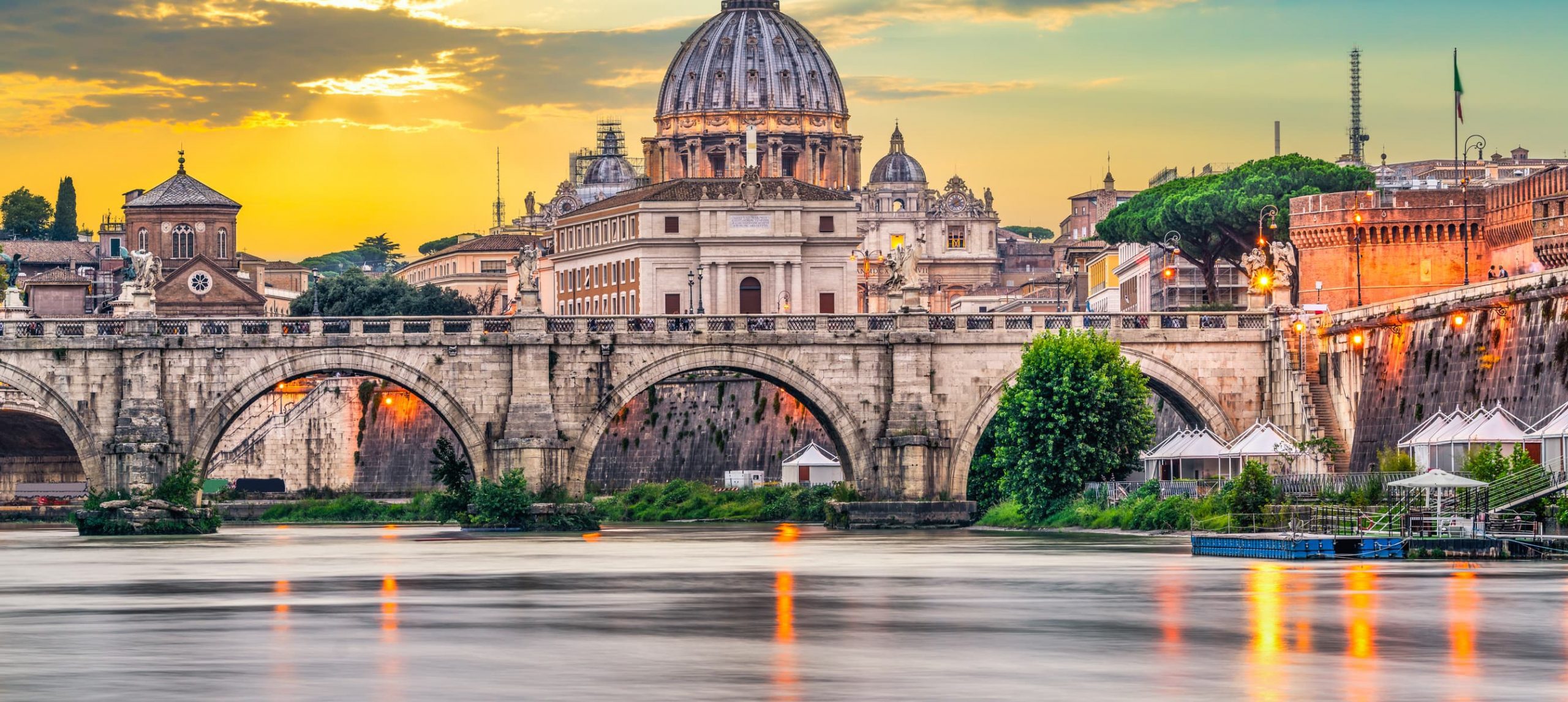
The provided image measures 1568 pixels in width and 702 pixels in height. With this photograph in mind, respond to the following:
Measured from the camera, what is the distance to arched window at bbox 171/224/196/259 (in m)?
166

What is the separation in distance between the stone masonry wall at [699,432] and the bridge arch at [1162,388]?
27.3 meters

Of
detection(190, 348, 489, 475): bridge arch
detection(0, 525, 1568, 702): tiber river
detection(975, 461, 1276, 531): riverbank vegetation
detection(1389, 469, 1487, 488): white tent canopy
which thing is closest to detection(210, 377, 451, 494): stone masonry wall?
detection(190, 348, 489, 475): bridge arch

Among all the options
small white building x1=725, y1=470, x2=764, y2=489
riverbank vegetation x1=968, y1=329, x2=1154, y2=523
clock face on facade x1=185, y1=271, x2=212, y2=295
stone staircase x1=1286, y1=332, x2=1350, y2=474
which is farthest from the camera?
clock face on facade x1=185, y1=271, x2=212, y2=295

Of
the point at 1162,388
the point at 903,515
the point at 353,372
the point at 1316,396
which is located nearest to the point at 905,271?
the point at 903,515

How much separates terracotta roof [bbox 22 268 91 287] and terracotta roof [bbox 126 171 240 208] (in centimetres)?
1167

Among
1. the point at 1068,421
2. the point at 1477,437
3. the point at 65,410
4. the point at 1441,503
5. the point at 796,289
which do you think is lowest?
the point at 1441,503

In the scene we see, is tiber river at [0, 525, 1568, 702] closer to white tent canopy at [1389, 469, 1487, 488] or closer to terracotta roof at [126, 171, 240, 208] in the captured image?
white tent canopy at [1389, 469, 1487, 488]

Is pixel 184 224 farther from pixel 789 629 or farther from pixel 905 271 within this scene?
pixel 789 629

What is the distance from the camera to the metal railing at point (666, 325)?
74.4 meters

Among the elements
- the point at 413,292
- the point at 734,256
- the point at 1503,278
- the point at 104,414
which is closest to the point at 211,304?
the point at 413,292

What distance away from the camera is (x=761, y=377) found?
76.0 metres

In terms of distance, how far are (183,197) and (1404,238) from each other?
102 m

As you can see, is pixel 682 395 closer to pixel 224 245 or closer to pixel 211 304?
pixel 211 304

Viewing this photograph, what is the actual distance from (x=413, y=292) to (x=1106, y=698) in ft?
452
